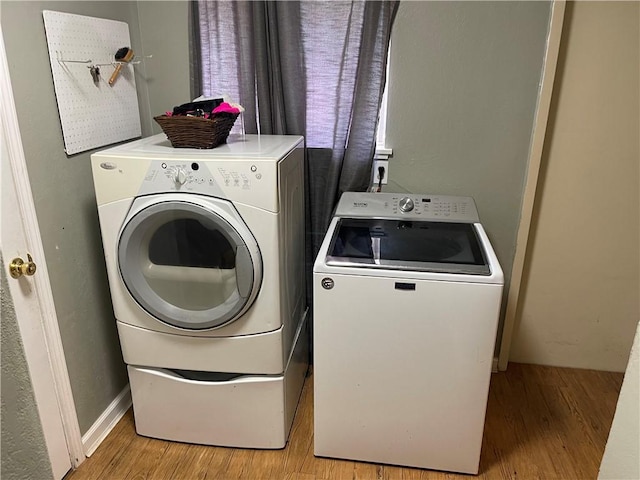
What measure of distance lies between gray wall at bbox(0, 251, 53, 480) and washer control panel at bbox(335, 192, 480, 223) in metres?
1.17

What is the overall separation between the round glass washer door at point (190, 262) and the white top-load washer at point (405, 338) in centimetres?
27

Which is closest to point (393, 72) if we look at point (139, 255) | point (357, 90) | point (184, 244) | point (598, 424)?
point (357, 90)

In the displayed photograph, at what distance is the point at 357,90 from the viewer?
2049mm

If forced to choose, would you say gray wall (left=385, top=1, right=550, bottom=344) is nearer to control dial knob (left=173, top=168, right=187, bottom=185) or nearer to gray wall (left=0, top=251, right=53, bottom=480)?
control dial knob (left=173, top=168, right=187, bottom=185)

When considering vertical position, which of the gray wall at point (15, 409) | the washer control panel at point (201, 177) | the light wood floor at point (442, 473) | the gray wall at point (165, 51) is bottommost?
the light wood floor at point (442, 473)

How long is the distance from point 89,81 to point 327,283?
1.13 meters

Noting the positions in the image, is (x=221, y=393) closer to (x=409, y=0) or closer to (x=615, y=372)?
(x=409, y=0)

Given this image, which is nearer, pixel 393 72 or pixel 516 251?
pixel 393 72

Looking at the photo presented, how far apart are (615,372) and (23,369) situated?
2495 mm

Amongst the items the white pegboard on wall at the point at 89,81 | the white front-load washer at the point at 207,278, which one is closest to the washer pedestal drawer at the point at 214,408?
the white front-load washer at the point at 207,278

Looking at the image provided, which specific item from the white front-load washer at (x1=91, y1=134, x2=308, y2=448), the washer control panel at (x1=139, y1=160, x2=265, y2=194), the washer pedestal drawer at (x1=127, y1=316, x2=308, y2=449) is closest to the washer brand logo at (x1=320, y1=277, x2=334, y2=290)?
the white front-load washer at (x1=91, y1=134, x2=308, y2=448)

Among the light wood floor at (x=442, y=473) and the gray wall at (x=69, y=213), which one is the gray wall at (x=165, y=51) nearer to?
the gray wall at (x=69, y=213)

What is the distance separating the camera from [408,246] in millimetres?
1767

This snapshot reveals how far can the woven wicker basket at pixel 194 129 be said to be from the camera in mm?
1677
